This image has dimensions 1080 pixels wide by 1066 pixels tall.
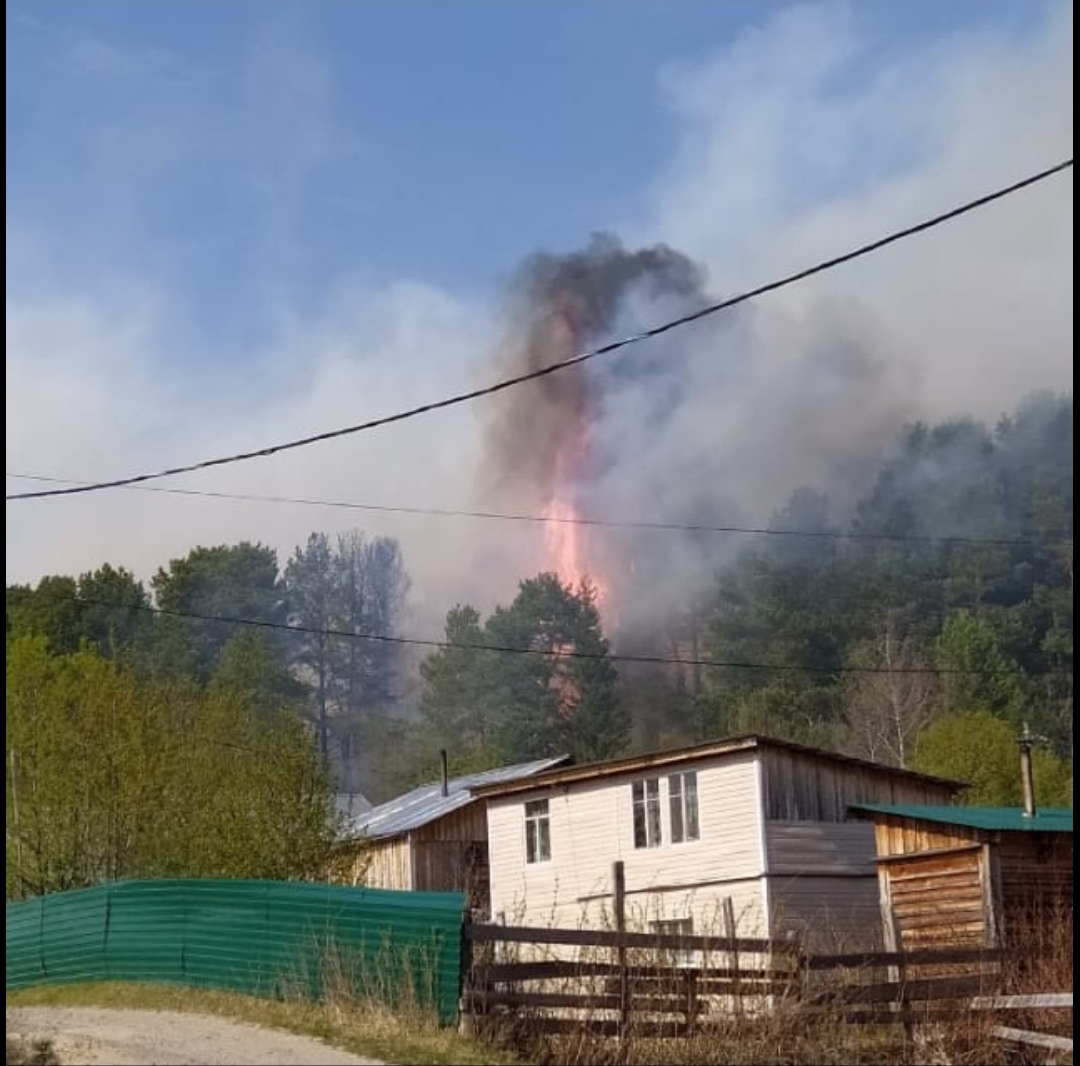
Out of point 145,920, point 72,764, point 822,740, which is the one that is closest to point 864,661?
point 822,740

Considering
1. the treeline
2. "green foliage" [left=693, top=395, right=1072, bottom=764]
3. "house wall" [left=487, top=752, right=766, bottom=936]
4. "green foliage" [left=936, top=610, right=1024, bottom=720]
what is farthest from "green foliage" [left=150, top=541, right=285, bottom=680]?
"house wall" [left=487, top=752, right=766, bottom=936]

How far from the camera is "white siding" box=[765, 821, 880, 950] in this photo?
38.2m

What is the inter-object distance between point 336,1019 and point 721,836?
822 inches

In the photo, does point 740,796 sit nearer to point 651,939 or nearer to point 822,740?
point 651,939

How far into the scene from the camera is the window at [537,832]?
1725 inches

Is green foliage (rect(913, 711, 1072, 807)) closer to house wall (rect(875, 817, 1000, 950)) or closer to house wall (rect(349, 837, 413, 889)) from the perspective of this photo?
house wall (rect(349, 837, 413, 889))

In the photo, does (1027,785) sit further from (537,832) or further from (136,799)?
(136,799)

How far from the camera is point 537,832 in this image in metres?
44.1

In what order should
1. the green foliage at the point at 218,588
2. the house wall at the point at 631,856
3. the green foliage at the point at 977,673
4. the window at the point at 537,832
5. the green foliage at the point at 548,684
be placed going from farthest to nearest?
1. the green foliage at the point at 218,588
2. the green foliage at the point at 548,684
3. the green foliage at the point at 977,673
4. the window at the point at 537,832
5. the house wall at the point at 631,856

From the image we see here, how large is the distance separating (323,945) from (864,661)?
57.7 m

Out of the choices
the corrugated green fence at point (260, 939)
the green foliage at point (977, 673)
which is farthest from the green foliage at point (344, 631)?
the corrugated green fence at point (260, 939)

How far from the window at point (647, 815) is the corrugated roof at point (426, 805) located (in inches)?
334

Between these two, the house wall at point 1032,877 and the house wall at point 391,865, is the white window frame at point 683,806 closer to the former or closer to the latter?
the house wall at point 1032,877

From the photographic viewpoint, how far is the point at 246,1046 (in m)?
17.7
